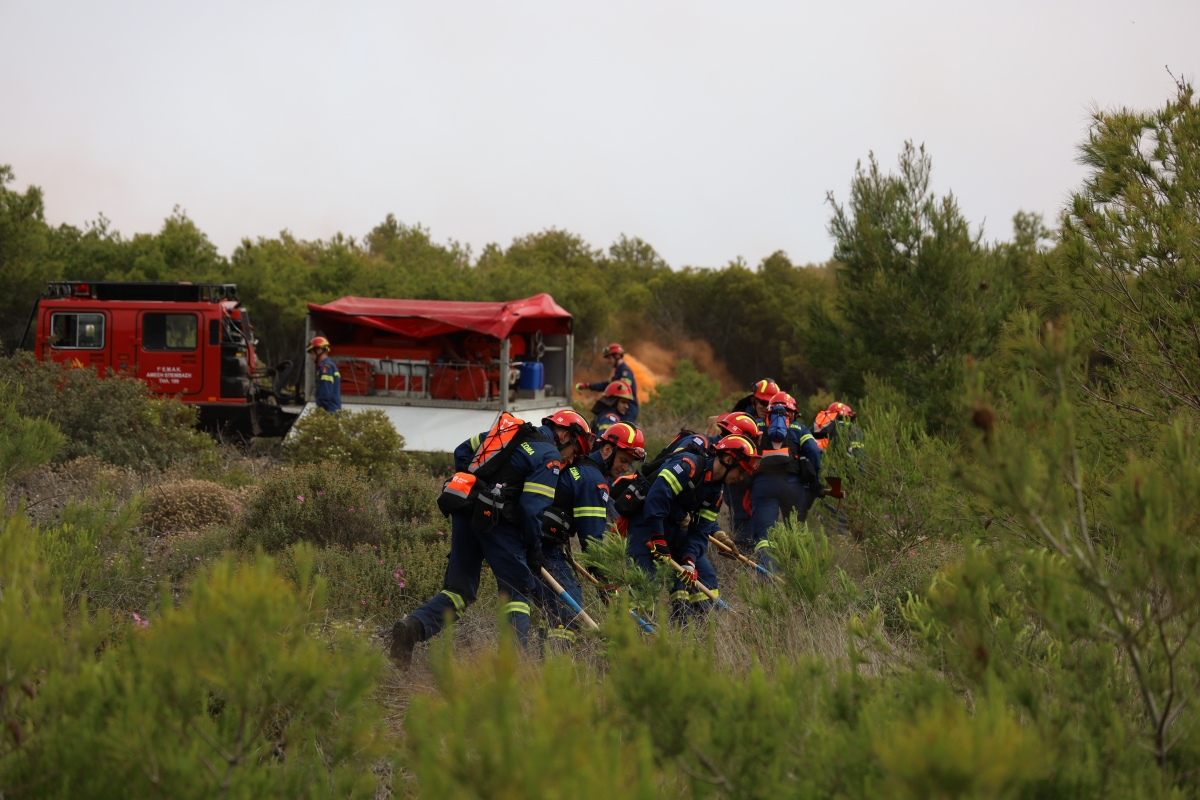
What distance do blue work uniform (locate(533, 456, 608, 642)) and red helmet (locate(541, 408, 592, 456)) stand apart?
0.40 feet

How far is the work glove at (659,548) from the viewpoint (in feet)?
19.3

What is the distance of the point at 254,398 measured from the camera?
13750mm

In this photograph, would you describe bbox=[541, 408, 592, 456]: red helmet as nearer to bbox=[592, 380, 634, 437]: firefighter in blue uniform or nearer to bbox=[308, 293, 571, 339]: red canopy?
bbox=[592, 380, 634, 437]: firefighter in blue uniform

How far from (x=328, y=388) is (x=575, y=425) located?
7.19 metres

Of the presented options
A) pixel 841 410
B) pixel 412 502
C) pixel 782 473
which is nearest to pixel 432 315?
pixel 412 502

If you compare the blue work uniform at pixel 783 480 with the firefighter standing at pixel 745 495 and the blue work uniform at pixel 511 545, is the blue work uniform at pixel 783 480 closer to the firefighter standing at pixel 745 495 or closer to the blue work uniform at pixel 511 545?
the firefighter standing at pixel 745 495

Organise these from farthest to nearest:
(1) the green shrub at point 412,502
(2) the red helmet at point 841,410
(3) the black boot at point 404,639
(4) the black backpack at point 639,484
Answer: (1) the green shrub at point 412,502, (2) the red helmet at point 841,410, (4) the black backpack at point 639,484, (3) the black boot at point 404,639

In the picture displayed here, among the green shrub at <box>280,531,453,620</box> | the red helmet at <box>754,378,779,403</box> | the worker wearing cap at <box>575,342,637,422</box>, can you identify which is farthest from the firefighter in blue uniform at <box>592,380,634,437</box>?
the green shrub at <box>280,531,453,620</box>

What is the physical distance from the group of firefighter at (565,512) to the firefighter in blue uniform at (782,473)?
0.83m

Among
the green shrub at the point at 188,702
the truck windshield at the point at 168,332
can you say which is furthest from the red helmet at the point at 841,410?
the truck windshield at the point at 168,332

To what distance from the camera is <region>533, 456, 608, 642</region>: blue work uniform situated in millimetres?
5566

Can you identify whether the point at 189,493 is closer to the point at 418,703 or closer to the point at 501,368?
the point at 501,368

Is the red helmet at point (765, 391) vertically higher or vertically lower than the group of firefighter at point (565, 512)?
higher

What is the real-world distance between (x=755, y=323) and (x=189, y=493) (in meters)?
25.1
